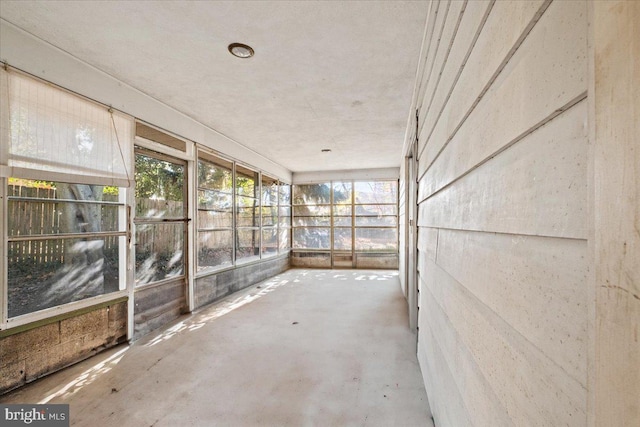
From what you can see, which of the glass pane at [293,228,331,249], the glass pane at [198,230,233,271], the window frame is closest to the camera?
the window frame

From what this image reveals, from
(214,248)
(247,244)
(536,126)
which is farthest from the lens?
(247,244)

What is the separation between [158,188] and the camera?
3.74 meters

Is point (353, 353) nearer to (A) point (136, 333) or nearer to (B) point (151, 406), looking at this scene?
(B) point (151, 406)

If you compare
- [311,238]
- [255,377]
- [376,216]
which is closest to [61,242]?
[255,377]

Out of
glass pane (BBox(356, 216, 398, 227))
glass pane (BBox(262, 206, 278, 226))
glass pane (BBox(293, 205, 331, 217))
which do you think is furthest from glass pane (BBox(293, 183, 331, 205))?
glass pane (BBox(262, 206, 278, 226))

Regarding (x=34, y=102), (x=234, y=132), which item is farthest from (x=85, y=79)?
(x=234, y=132)

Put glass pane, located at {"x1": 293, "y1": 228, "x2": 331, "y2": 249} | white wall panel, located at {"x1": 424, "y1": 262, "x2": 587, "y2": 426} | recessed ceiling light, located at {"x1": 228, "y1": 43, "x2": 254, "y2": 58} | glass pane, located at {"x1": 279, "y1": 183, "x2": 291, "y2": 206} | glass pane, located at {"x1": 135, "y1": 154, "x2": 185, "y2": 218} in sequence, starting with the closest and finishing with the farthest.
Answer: white wall panel, located at {"x1": 424, "y1": 262, "x2": 587, "y2": 426}
recessed ceiling light, located at {"x1": 228, "y1": 43, "x2": 254, "y2": 58}
glass pane, located at {"x1": 135, "y1": 154, "x2": 185, "y2": 218}
glass pane, located at {"x1": 279, "y1": 183, "x2": 291, "y2": 206}
glass pane, located at {"x1": 293, "y1": 228, "x2": 331, "y2": 249}

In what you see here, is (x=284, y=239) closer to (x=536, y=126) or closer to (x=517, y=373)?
(x=517, y=373)

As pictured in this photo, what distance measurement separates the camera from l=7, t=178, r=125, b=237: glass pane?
2328 mm

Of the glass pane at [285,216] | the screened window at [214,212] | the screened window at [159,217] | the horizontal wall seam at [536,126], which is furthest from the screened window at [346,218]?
the horizontal wall seam at [536,126]

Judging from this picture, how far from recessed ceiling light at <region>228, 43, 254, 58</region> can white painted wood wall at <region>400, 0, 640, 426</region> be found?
1782mm

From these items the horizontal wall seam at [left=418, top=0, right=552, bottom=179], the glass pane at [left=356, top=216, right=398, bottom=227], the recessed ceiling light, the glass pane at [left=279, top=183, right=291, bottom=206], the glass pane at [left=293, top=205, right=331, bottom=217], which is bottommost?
the glass pane at [left=356, top=216, right=398, bottom=227]

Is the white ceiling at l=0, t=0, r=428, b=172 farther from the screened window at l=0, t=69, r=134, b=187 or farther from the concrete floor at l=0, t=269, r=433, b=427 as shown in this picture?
the concrete floor at l=0, t=269, r=433, b=427

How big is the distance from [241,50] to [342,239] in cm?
615
